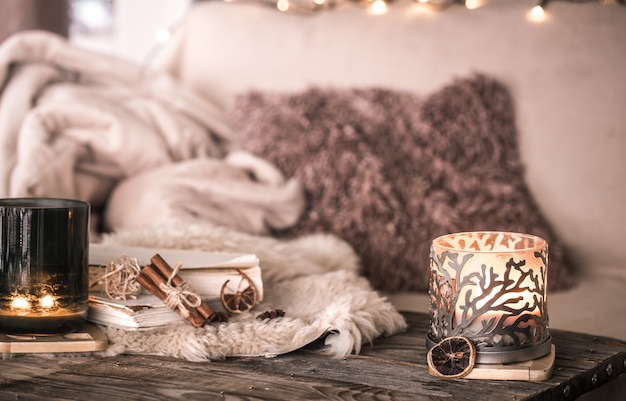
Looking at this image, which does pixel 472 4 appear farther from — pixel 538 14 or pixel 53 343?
pixel 53 343

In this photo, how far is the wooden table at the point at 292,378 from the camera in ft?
2.72

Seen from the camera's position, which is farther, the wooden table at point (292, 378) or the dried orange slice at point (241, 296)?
the dried orange slice at point (241, 296)

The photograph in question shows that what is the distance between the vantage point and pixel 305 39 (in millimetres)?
1851

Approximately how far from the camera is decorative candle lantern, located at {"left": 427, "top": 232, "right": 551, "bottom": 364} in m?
0.89

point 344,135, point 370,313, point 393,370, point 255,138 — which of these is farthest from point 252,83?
point 393,370

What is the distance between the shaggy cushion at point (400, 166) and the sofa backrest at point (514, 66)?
0.06m

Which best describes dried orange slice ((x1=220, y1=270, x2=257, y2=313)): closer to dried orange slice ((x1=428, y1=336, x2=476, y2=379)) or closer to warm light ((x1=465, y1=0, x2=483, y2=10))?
dried orange slice ((x1=428, y1=336, x2=476, y2=379))

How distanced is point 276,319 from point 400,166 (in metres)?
0.66

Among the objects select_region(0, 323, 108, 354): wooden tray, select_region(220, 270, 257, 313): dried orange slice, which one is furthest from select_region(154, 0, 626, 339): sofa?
select_region(0, 323, 108, 354): wooden tray

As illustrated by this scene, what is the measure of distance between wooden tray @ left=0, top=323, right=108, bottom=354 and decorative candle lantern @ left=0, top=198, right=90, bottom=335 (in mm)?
12

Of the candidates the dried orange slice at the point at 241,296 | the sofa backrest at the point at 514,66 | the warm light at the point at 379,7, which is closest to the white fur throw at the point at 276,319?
the dried orange slice at the point at 241,296

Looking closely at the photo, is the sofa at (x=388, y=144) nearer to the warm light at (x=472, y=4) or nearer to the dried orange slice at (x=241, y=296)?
the warm light at (x=472, y=4)

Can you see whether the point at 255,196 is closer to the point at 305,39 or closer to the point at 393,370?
the point at 305,39

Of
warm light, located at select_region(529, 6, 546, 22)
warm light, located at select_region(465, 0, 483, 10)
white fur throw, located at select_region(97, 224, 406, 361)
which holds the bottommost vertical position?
white fur throw, located at select_region(97, 224, 406, 361)
